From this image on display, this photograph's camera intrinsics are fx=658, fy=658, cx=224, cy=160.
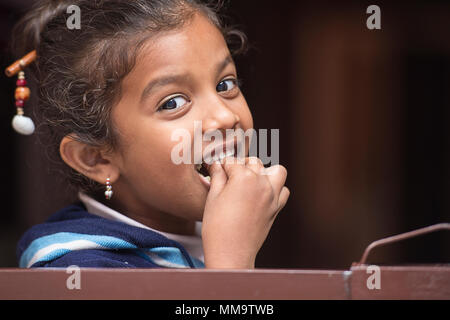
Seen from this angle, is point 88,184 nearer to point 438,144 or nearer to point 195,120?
point 195,120

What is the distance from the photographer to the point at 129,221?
54.2 inches

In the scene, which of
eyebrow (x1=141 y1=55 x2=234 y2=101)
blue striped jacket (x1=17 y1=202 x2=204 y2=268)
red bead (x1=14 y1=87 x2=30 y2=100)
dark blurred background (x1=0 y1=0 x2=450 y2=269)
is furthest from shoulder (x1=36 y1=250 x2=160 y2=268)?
dark blurred background (x1=0 y1=0 x2=450 y2=269)

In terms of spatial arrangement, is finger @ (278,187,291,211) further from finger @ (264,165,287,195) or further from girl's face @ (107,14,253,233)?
girl's face @ (107,14,253,233)

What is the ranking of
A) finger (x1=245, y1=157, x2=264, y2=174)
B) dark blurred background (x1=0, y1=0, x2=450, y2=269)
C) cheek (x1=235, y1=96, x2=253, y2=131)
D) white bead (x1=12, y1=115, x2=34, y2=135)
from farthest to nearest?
dark blurred background (x1=0, y1=0, x2=450, y2=269) < white bead (x1=12, y1=115, x2=34, y2=135) < cheek (x1=235, y1=96, x2=253, y2=131) < finger (x1=245, y1=157, x2=264, y2=174)

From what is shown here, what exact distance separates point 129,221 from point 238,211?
11.8 inches

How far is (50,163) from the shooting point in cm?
157

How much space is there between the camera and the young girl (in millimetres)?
1243

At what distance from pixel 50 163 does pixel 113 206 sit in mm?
214

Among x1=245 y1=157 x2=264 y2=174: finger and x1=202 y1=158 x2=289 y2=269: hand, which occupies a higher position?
x1=245 y1=157 x2=264 y2=174: finger

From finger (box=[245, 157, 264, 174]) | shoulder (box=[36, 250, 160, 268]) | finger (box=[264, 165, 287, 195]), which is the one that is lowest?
shoulder (box=[36, 250, 160, 268])

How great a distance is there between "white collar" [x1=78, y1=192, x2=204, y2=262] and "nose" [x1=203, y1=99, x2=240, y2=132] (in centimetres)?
27

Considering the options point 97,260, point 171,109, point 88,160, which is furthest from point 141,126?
point 97,260

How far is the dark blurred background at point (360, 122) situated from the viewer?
3.02 m
